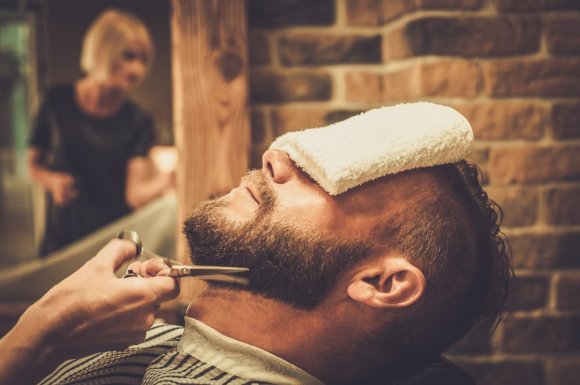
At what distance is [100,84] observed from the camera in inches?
110

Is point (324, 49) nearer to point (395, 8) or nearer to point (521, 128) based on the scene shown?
point (395, 8)

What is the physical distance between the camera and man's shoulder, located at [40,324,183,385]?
3.69ft

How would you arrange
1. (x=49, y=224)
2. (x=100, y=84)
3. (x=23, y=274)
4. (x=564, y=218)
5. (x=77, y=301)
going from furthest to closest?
(x=49, y=224) < (x=100, y=84) < (x=23, y=274) < (x=564, y=218) < (x=77, y=301)

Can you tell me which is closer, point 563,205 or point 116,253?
point 116,253

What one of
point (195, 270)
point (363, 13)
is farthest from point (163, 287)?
point (363, 13)

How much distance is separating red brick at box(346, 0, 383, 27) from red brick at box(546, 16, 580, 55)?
0.47 meters

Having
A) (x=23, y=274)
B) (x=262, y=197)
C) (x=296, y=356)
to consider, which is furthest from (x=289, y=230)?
(x=23, y=274)

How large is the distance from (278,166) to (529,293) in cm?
90

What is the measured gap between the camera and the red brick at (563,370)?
5.56ft

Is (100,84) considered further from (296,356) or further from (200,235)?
(296,356)

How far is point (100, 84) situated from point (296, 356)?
6.74ft

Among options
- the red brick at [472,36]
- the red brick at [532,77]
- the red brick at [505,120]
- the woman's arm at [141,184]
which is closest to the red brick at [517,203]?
the red brick at [505,120]

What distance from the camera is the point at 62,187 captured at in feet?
9.17

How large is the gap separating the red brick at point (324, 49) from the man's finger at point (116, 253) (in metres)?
0.85
